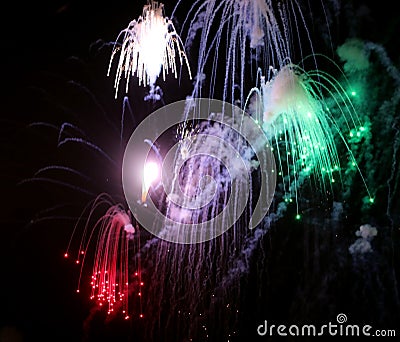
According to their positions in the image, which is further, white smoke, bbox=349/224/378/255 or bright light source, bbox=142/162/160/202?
white smoke, bbox=349/224/378/255

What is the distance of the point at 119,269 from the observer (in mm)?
12406

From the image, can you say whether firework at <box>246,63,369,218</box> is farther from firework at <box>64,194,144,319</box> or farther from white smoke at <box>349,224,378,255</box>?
firework at <box>64,194,144,319</box>

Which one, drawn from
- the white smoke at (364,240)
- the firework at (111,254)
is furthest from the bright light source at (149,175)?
the white smoke at (364,240)

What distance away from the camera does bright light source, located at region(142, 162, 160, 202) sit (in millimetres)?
11227

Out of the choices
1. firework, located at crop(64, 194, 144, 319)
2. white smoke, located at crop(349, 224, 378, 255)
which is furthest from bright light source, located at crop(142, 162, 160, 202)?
white smoke, located at crop(349, 224, 378, 255)

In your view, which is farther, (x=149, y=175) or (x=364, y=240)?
(x=364, y=240)

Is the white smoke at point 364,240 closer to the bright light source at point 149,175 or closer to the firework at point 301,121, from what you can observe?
the firework at point 301,121

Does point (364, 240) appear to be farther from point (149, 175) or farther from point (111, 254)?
point (111, 254)

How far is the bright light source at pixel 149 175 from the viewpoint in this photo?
11227mm

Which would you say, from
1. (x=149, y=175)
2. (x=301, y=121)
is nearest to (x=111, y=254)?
(x=149, y=175)

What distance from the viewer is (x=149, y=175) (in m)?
11.3

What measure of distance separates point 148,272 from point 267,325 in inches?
157

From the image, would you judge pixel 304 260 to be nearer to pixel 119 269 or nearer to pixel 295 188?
pixel 295 188

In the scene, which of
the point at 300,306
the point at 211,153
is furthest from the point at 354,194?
the point at 211,153
